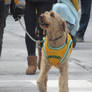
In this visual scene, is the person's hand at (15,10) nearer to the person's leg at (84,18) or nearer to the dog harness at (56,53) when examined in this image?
the dog harness at (56,53)

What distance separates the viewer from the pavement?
6875 millimetres

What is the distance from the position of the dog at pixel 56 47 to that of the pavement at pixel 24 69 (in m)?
0.88

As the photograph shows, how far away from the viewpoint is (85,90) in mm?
6703

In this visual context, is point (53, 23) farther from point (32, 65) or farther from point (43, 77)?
point (32, 65)

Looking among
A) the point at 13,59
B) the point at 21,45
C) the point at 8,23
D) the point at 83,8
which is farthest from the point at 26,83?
the point at 8,23

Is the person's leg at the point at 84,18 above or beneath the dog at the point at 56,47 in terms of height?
beneath

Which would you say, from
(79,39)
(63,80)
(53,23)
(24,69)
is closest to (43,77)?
(63,80)

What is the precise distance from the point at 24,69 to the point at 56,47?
2552 millimetres

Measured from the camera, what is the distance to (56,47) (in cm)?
575

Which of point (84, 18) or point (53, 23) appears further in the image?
point (84, 18)

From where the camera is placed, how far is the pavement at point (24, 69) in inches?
271

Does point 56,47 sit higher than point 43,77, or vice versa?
point 56,47

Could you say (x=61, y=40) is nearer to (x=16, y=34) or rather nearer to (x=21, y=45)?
(x=21, y=45)

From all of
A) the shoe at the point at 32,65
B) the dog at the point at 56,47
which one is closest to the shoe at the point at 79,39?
the shoe at the point at 32,65
